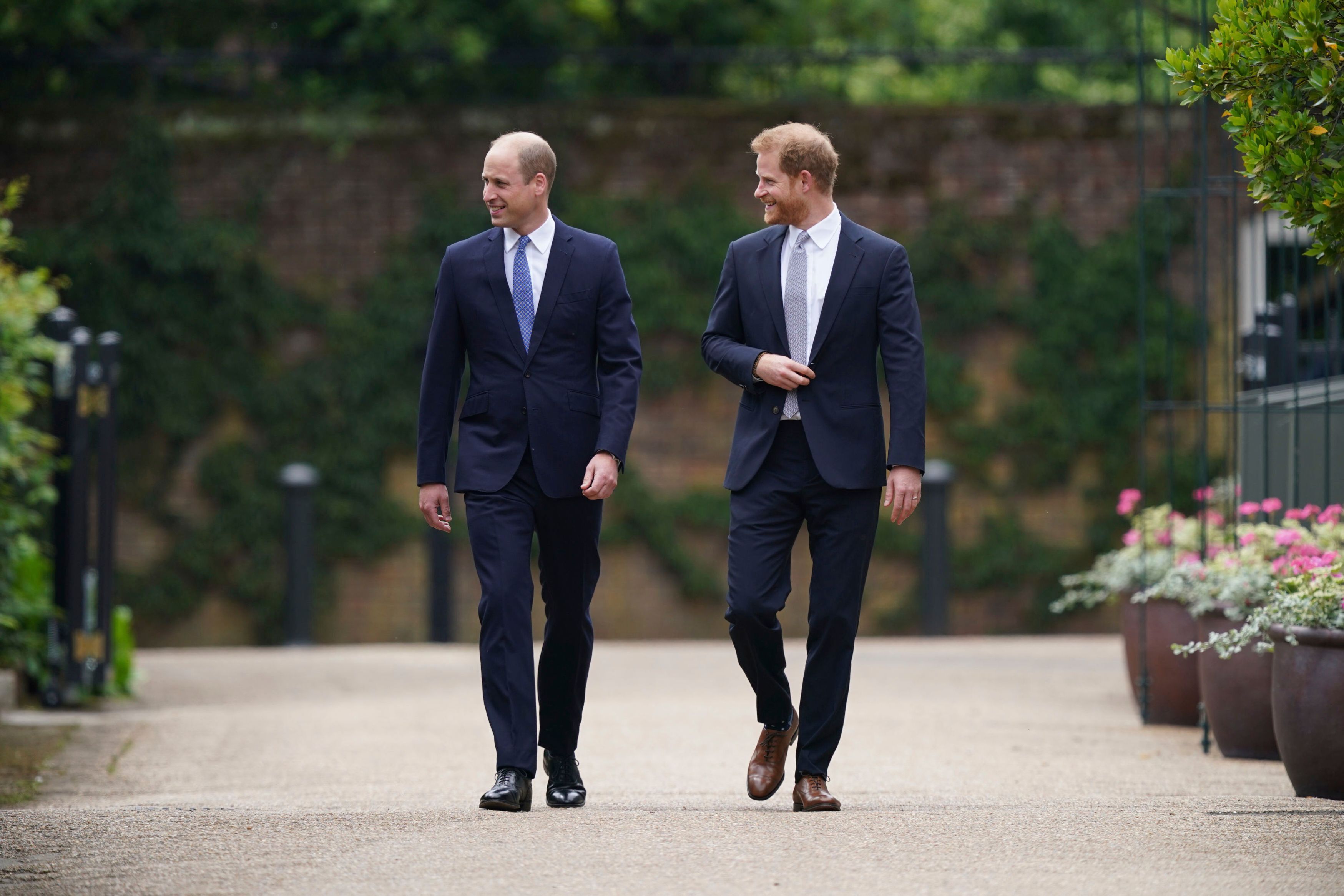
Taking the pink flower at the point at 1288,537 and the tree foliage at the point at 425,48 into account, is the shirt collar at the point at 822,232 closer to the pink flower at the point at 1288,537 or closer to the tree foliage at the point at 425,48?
the pink flower at the point at 1288,537

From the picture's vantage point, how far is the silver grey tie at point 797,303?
4656 millimetres

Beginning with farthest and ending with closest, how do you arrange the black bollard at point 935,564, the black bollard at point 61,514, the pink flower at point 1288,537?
the black bollard at point 935,564, the black bollard at point 61,514, the pink flower at point 1288,537

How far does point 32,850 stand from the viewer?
399 cm

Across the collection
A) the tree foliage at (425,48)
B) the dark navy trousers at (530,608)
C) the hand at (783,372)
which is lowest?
the dark navy trousers at (530,608)

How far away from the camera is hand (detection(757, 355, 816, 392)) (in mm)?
4500

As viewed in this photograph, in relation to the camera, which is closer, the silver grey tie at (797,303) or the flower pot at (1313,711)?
the silver grey tie at (797,303)

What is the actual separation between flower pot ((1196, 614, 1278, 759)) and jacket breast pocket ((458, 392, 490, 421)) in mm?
3149

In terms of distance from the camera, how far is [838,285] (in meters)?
4.62

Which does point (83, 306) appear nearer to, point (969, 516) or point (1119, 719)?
point (969, 516)

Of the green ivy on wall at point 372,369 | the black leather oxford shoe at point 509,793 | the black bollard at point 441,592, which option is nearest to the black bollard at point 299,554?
the green ivy on wall at point 372,369

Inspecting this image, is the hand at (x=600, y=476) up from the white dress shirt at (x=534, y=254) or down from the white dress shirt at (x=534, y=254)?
down

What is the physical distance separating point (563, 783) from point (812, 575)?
90 centimetres

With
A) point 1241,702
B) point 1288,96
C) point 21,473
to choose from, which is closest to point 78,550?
point 21,473

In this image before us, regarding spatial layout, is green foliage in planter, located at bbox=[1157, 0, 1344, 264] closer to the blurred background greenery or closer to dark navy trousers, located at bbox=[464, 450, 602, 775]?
dark navy trousers, located at bbox=[464, 450, 602, 775]
